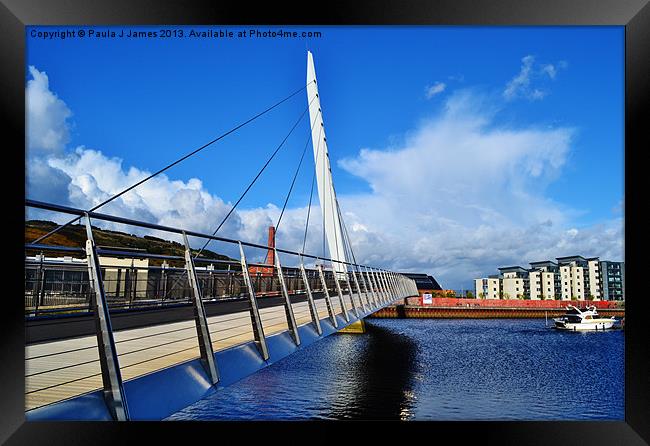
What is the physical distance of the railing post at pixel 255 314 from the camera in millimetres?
3458

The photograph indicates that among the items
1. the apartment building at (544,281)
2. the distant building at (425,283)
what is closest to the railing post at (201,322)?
the distant building at (425,283)

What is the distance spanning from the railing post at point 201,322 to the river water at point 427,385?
307 inches

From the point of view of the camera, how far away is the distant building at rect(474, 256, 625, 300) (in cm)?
5988

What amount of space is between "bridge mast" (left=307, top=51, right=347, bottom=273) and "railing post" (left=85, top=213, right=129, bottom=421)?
51.9ft

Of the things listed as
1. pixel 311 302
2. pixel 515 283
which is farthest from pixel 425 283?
pixel 311 302

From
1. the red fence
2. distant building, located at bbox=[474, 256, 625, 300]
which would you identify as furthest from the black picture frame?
distant building, located at bbox=[474, 256, 625, 300]

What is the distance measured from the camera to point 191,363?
2.87 meters

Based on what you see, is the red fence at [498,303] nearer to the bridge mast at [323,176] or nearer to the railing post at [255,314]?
the bridge mast at [323,176]

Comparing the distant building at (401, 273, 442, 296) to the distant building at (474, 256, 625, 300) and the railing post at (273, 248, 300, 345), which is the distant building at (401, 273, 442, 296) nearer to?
the distant building at (474, 256, 625, 300)

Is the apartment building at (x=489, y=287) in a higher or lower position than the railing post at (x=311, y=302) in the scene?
lower
